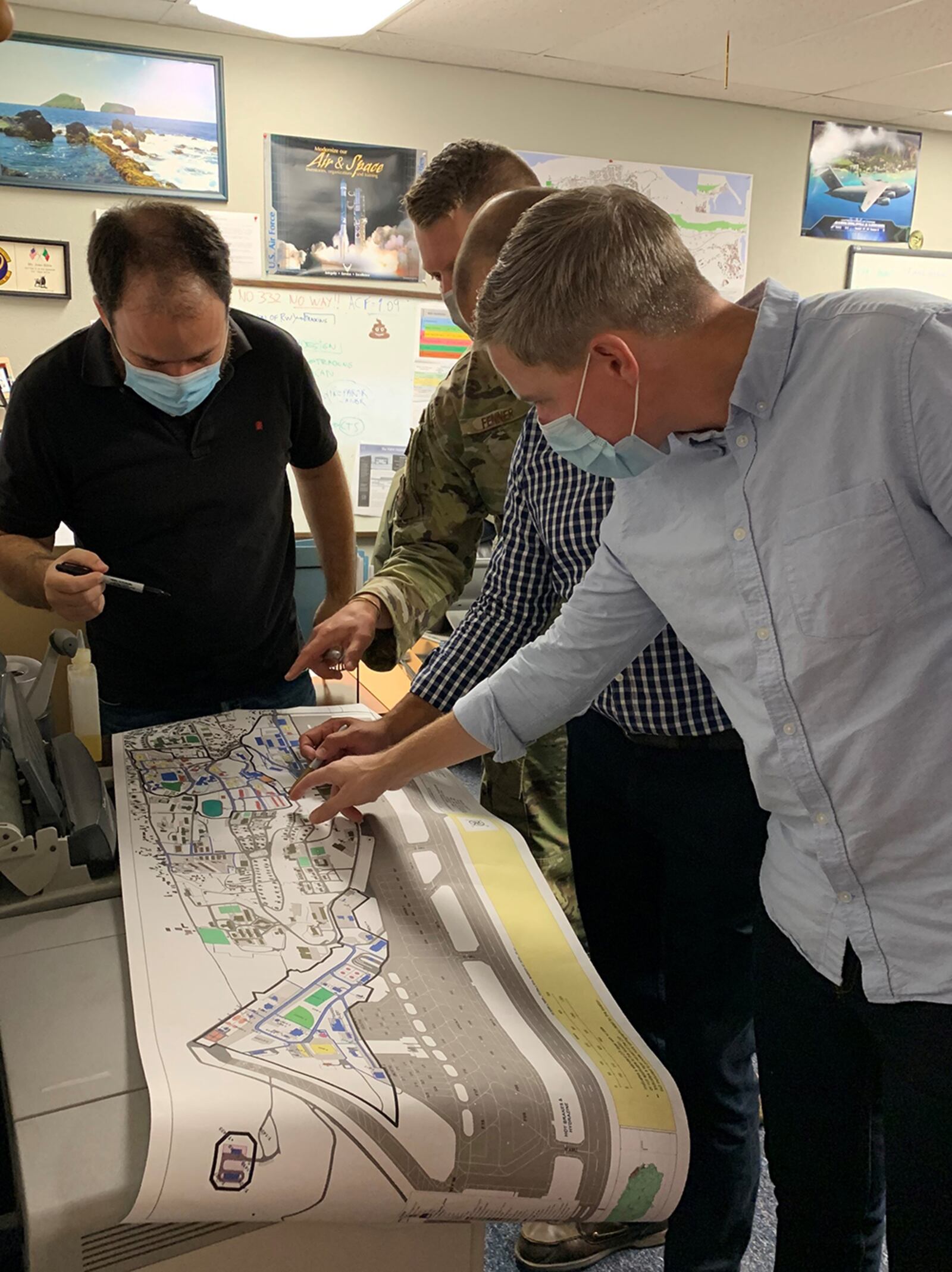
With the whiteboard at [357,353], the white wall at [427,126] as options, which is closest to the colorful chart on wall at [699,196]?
the white wall at [427,126]

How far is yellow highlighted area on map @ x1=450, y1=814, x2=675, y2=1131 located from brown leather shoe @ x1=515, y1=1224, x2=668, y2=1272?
751mm

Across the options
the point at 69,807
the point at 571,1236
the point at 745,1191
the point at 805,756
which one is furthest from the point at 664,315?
the point at 571,1236

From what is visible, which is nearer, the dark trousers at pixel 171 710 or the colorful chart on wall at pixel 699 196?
the dark trousers at pixel 171 710

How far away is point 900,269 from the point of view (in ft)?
14.7

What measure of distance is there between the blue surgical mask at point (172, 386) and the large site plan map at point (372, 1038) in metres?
0.63

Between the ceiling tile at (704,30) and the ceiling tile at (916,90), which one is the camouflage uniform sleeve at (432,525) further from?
the ceiling tile at (916,90)

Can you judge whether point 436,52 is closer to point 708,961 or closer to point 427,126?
point 427,126

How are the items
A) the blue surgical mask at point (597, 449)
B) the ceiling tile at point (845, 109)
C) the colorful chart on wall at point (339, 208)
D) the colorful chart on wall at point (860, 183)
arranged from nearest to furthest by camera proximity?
the blue surgical mask at point (597, 449)
the colorful chart on wall at point (339, 208)
the ceiling tile at point (845, 109)
the colorful chart on wall at point (860, 183)

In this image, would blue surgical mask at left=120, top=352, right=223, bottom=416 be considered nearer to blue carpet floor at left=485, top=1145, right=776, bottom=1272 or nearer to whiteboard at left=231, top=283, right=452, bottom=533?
blue carpet floor at left=485, top=1145, right=776, bottom=1272

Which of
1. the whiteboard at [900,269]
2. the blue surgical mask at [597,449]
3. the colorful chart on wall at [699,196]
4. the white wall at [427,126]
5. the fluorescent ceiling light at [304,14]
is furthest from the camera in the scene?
the whiteboard at [900,269]

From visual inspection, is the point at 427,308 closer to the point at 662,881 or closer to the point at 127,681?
the point at 127,681

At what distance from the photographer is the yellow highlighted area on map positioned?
81 centimetres

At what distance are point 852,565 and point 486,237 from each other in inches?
33.3

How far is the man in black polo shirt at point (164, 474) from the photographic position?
142 cm
